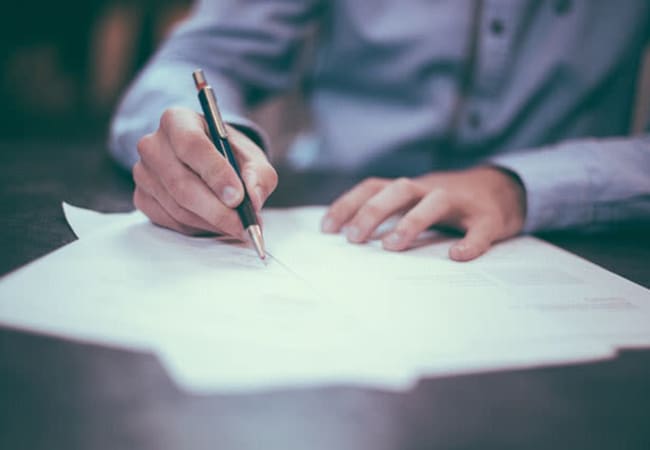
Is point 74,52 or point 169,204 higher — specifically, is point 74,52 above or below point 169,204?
below

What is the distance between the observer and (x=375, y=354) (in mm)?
250

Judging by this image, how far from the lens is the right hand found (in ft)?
1.24

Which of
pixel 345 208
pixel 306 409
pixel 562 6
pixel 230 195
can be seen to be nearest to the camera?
pixel 306 409

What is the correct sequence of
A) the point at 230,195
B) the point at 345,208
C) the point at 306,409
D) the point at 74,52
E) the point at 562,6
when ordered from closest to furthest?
the point at 306,409, the point at 230,195, the point at 345,208, the point at 562,6, the point at 74,52

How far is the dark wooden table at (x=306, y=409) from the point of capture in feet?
0.60

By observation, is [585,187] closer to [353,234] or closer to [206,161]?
[353,234]

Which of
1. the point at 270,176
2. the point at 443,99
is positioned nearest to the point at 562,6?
the point at 443,99

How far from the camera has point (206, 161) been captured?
38 cm

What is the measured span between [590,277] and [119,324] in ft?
1.12

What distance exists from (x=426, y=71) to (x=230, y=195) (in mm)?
493

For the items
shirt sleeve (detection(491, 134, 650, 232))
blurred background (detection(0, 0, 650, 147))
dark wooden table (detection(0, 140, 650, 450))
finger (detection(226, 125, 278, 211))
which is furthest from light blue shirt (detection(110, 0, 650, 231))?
blurred background (detection(0, 0, 650, 147))

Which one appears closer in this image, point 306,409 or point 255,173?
point 306,409

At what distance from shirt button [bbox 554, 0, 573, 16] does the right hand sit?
521mm

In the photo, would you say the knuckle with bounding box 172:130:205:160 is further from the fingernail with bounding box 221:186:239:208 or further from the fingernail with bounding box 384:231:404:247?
the fingernail with bounding box 384:231:404:247
